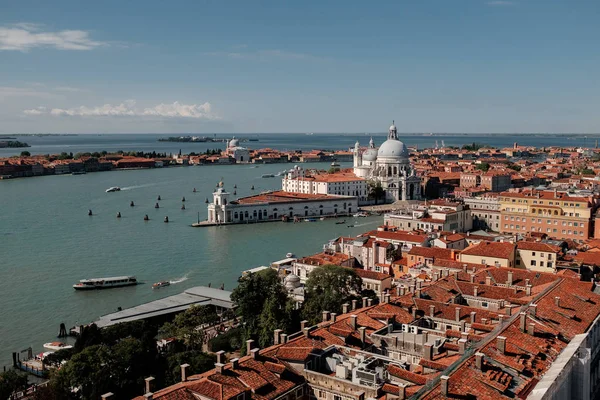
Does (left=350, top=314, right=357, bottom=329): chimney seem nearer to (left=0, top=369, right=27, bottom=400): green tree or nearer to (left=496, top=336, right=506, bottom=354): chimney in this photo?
(left=496, top=336, right=506, bottom=354): chimney

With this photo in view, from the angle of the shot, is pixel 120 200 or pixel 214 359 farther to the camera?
pixel 120 200

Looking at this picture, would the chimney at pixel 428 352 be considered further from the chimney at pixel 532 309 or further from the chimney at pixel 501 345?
the chimney at pixel 532 309

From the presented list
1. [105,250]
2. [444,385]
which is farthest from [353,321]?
[105,250]

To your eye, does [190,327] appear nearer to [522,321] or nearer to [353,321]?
[353,321]

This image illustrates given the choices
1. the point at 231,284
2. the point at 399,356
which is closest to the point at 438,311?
the point at 399,356

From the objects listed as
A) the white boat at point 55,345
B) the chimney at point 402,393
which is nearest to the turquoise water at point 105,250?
the white boat at point 55,345

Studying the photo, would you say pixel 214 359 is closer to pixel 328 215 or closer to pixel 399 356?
pixel 399 356
